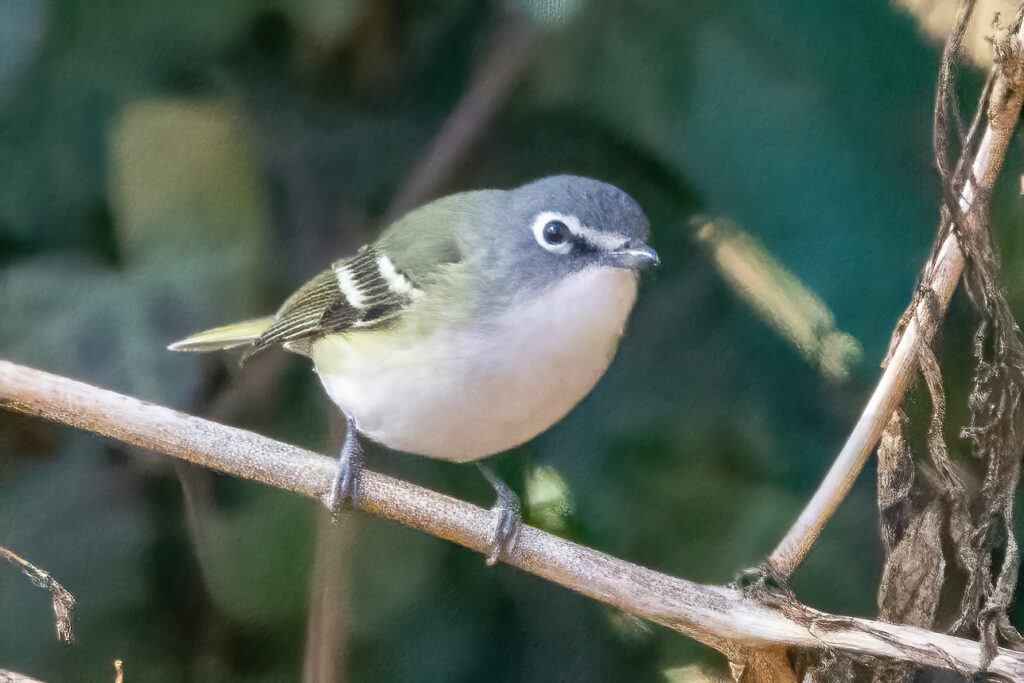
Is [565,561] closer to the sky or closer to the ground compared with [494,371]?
closer to the ground

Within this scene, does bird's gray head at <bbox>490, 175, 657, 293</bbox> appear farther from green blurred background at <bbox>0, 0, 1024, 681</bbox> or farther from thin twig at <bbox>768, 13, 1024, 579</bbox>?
thin twig at <bbox>768, 13, 1024, 579</bbox>

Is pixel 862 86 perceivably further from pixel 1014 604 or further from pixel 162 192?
pixel 162 192

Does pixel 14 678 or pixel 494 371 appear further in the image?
pixel 14 678

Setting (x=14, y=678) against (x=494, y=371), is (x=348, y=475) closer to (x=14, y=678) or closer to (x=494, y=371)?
(x=494, y=371)

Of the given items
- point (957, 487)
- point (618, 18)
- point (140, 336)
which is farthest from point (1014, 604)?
point (140, 336)

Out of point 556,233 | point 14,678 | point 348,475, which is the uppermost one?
point 556,233

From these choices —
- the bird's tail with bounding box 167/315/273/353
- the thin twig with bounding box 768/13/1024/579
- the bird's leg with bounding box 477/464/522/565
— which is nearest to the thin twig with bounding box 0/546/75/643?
the bird's tail with bounding box 167/315/273/353

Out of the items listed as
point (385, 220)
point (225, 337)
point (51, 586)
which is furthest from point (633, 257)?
point (51, 586)
